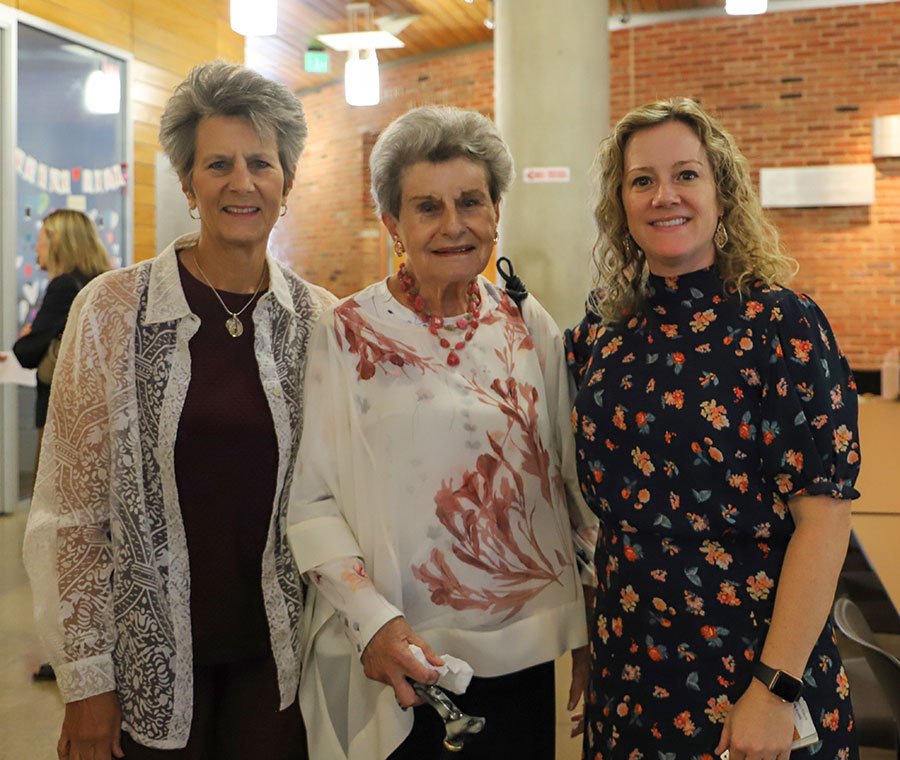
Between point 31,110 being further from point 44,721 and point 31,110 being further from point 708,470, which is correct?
point 708,470

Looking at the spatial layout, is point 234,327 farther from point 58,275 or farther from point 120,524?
point 58,275

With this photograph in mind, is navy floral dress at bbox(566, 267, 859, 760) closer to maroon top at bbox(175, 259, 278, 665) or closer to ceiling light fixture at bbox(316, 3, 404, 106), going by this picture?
maroon top at bbox(175, 259, 278, 665)

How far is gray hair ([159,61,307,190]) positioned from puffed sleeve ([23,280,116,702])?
34 cm

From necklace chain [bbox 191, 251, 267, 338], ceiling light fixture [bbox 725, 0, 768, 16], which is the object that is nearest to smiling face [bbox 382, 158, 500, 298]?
necklace chain [bbox 191, 251, 267, 338]

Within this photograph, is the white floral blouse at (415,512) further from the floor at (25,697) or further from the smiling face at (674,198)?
the floor at (25,697)

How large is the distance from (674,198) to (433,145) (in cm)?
44

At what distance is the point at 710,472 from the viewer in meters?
1.59

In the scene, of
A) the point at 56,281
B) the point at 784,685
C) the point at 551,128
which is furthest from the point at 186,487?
the point at 551,128

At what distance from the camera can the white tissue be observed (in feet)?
5.18

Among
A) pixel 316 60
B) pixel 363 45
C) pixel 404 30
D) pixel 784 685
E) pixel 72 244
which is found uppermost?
pixel 404 30

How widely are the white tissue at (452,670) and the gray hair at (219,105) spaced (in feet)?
3.17

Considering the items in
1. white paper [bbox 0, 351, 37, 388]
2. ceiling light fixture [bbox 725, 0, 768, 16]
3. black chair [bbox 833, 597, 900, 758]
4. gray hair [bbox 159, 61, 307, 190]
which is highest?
ceiling light fixture [bbox 725, 0, 768, 16]

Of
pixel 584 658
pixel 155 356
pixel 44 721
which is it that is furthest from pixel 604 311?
pixel 44 721

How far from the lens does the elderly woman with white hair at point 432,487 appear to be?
5.63 feet
